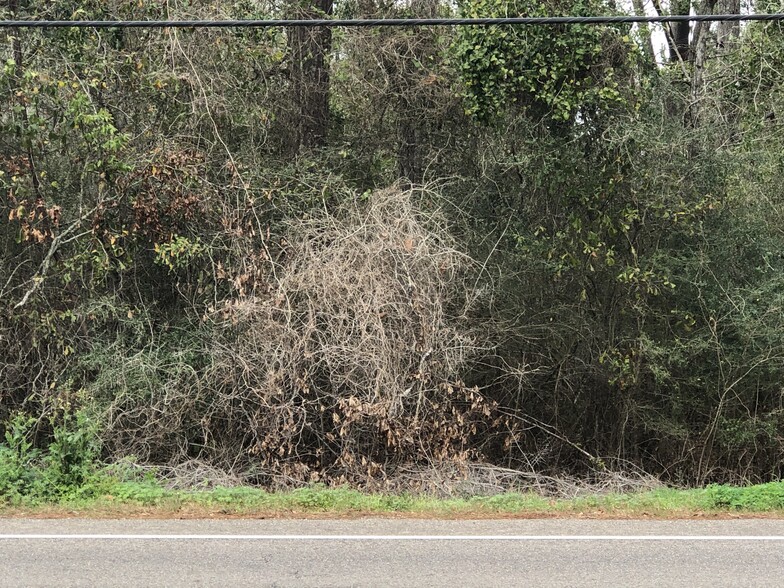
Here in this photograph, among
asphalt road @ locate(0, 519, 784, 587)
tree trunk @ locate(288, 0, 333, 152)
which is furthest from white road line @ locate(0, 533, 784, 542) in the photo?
tree trunk @ locate(288, 0, 333, 152)

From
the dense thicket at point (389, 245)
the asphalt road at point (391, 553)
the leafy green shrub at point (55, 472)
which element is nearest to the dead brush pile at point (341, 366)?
the dense thicket at point (389, 245)

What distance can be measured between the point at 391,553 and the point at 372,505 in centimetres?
168

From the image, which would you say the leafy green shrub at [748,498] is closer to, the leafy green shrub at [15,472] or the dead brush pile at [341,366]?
the dead brush pile at [341,366]

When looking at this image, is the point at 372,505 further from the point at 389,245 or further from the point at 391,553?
the point at 389,245

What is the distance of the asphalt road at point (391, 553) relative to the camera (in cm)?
552

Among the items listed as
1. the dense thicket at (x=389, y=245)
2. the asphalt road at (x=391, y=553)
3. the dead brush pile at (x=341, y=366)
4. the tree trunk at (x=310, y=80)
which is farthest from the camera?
the tree trunk at (x=310, y=80)

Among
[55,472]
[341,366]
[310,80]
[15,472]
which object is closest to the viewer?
[15,472]

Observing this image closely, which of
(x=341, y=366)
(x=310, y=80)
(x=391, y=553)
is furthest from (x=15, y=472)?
(x=310, y=80)

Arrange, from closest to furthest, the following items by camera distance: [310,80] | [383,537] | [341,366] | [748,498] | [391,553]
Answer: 1. [391,553]
2. [383,537]
3. [748,498]
4. [341,366]
5. [310,80]

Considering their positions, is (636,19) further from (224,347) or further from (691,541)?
(224,347)

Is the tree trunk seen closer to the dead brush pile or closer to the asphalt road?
the dead brush pile

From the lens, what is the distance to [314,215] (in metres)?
10.8

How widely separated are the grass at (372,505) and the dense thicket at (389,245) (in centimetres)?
124

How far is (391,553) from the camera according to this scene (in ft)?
20.1
